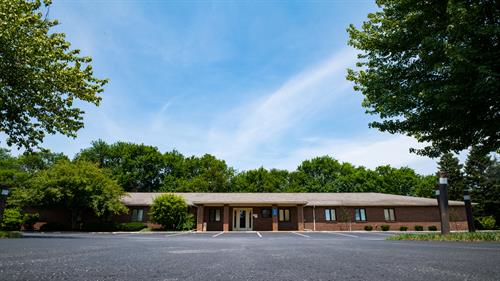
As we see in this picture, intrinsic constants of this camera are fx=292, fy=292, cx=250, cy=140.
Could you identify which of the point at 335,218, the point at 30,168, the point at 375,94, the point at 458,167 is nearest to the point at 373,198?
the point at 335,218

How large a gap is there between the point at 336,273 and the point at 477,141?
12.4m

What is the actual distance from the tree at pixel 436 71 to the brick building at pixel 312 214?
19376 millimetres

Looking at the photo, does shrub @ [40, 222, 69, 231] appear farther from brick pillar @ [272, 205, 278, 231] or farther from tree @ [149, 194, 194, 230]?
brick pillar @ [272, 205, 278, 231]

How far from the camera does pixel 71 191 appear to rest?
2698cm

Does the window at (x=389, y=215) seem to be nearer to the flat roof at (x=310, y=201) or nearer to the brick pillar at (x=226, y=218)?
the flat roof at (x=310, y=201)

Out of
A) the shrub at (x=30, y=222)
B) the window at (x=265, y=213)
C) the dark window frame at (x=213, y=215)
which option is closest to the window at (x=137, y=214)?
the dark window frame at (x=213, y=215)

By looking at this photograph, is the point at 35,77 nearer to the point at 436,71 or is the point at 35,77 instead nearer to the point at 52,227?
the point at 436,71

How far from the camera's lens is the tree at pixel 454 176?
137 ft

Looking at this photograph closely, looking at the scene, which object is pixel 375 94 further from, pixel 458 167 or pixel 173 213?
pixel 458 167

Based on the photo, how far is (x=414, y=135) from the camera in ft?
46.1

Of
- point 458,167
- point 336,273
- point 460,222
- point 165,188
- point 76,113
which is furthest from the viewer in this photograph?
point 165,188

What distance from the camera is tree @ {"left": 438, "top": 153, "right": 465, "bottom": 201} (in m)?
41.7

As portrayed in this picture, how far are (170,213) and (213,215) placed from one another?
17.9 ft

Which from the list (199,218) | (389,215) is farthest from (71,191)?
(389,215)
